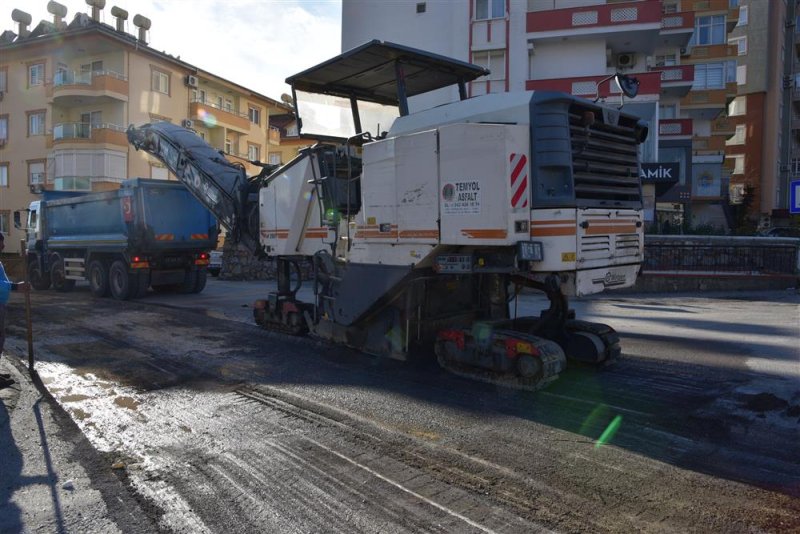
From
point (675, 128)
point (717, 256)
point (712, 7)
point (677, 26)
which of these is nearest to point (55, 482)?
point (717, 256)

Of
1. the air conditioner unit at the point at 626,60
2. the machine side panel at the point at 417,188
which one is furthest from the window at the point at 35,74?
the machine side panel at the point at 417,188

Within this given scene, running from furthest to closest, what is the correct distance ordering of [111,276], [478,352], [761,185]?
1. [761,185]
2. [111,276]
3. [478,352]

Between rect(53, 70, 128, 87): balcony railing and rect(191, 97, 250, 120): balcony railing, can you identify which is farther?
rect(191, 97, 250, 120): balcony railing

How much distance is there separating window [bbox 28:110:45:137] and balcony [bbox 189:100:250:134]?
8.71m

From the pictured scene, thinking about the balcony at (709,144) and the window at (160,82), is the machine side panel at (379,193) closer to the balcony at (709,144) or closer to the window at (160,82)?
the window at (160,82)

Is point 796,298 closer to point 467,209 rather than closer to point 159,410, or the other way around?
point 467,209

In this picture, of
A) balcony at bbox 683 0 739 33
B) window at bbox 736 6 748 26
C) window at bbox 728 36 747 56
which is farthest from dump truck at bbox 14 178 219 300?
window at bbox 736 6 748 26

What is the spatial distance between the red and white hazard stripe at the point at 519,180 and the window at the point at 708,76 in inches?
1492

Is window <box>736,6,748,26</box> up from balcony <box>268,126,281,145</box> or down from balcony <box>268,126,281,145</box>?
up

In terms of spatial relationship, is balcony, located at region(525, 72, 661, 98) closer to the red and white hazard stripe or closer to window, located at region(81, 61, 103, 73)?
the red and white hazard stripe

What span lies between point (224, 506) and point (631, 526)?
2.49 meters

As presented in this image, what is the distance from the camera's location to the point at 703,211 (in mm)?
36469

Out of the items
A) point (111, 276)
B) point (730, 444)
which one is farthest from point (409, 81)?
point (111, 276)

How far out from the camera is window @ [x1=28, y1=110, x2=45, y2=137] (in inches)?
1420
